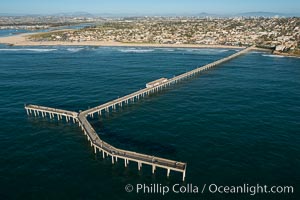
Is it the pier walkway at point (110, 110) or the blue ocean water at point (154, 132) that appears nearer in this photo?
the blue ocean water at point (154, 132)

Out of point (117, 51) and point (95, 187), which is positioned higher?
→ point (117, 51)

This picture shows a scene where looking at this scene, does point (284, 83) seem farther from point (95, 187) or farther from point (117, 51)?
point (117, 51)

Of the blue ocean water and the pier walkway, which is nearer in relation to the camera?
the blue ocean water

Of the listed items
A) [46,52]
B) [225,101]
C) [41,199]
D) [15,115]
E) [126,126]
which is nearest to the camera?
[41,199]


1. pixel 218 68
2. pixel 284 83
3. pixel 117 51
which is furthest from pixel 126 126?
pixel 117 51

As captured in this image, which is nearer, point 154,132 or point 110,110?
point 154,132

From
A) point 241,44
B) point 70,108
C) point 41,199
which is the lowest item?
point 41,199

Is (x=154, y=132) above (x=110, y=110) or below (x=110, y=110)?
below

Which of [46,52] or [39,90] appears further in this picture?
[46,52]
